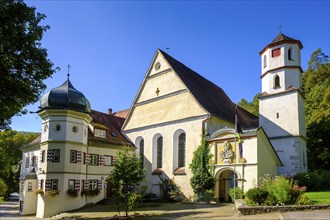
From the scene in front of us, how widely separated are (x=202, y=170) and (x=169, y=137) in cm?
573

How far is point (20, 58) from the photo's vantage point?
16547 mm

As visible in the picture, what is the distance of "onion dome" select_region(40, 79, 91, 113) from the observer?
95.8 feet

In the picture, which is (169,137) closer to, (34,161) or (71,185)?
(71,185)

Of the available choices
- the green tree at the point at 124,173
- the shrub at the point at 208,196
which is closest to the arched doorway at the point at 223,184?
the shrub at the point at 208,196

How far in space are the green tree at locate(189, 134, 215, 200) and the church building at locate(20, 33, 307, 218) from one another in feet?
1.97

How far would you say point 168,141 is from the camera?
106 ft

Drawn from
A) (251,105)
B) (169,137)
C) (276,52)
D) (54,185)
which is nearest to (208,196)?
(169,137)

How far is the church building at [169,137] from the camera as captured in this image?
89.0 ft

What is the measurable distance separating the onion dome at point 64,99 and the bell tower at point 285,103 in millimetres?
17873

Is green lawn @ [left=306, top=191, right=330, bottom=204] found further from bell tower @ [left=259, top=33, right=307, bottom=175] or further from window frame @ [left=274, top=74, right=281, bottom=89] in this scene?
window frame @ [left=274, top=74, right=281, bottom=89]

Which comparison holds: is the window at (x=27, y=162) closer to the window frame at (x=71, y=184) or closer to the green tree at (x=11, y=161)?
the green tree at (x=11, y=161)

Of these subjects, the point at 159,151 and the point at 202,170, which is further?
the point at 159,151

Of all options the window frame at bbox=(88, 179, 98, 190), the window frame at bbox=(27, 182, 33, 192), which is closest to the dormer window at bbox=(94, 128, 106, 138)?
the window frame at bbox=(88, 179, 98, 190)

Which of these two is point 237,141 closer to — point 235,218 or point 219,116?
point 219,116
